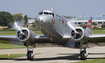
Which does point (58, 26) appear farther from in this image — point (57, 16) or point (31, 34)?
point (31, 34)

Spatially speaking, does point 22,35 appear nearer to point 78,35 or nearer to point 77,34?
point 77,34

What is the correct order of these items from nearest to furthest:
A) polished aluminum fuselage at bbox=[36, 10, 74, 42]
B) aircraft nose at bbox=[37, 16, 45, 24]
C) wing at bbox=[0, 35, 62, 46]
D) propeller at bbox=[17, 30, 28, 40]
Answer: aircraft nose at bbox=[37, 16, 45, 24] → polished aluminum fuselage at bbox=[36, 10, 74, 42] → propeller at bbox=[17, 30, 28, 40] → wing at bbox=[0, 35, 62, 46]

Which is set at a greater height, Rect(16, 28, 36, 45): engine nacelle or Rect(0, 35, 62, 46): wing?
Rect(16, 28, 36, 45): engine nacelle

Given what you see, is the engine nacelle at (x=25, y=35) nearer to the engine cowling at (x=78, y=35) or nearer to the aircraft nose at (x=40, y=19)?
the aircraft nose at (x=40, y=19)

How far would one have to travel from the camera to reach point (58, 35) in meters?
18.9

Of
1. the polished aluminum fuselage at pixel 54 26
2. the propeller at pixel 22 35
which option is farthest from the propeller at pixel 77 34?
the propeller at pixel 22 35

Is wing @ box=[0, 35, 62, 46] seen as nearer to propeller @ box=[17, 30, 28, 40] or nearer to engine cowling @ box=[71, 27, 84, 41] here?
propeller @ box=[17, 30, 28, 40]

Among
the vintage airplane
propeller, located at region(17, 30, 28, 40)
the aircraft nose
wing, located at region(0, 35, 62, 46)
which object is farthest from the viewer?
wing, located at region(0, 35, 62, 46)

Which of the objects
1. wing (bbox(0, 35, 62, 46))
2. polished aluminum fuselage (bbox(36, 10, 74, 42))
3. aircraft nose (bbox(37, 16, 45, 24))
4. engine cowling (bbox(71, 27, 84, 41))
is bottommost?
wing (bbox(0, 35, 62, 46))

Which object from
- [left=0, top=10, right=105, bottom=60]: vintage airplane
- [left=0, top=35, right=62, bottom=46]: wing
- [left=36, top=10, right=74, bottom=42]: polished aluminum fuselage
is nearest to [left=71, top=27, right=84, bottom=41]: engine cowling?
[left=0, top=10, right=105, bottom=60]: vintage airplane

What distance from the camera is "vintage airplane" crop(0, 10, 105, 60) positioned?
1723cm

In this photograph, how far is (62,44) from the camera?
20.3 m

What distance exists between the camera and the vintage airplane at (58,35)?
56.5 ft

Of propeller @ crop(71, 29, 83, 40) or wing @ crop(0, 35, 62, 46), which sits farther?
wing @ crop(0, 35, 62, 46)
